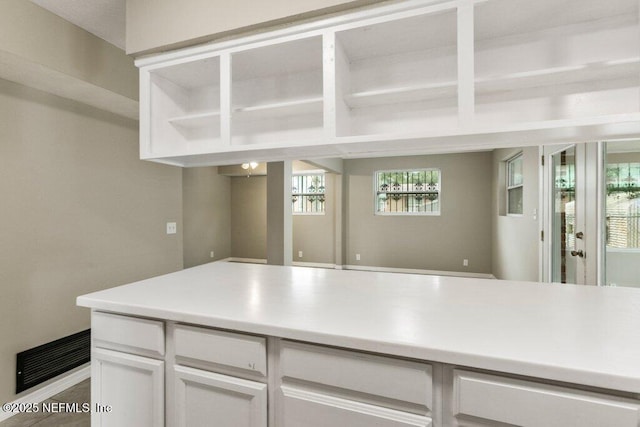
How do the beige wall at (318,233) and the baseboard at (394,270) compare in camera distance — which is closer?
the baseboard at (394,270)

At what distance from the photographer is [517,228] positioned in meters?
3.89

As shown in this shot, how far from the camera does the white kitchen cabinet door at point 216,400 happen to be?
42.4 inches

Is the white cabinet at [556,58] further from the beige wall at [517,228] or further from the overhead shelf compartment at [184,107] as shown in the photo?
the beige wall at [517,228]

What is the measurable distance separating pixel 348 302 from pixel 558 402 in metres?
0.69

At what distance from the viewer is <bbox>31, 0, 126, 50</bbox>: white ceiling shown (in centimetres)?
180

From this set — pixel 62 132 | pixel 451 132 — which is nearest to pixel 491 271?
pixel 451 132

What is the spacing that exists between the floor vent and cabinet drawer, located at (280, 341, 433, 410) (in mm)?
2116

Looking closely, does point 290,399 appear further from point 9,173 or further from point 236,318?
point 9,173

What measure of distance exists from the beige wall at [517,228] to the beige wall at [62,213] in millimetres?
3847

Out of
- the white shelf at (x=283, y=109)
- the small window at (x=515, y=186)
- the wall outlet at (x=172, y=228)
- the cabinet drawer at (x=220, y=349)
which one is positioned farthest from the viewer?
the small window at (x=515, y=186)

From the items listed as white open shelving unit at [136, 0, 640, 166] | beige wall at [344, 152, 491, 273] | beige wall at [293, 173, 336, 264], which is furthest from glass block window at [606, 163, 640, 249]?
beige wall at [293, 173, 336, 264]

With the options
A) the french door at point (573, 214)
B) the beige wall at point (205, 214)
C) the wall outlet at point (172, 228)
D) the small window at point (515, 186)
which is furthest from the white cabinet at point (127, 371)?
the beige wall at point (205, 214)

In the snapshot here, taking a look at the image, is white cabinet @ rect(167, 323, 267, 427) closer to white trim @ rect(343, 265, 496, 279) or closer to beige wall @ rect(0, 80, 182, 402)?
beige wall @ rect(0, 80, 182, 402)

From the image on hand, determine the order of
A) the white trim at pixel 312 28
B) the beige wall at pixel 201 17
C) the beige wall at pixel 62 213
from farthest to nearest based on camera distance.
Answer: the beige wall at pixel 62 213
the beige wall at pixel 201 17
the white trim at pixel 312 28
